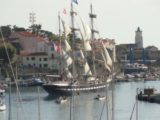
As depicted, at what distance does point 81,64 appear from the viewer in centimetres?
11194

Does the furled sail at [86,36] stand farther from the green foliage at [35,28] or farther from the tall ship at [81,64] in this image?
the green foliage at [35,28]

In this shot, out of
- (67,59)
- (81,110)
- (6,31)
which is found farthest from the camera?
(6,31)

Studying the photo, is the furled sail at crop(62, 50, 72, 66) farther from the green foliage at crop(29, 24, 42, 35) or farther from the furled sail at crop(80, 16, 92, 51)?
the green foliage at crop(29, 24, 42, 35)

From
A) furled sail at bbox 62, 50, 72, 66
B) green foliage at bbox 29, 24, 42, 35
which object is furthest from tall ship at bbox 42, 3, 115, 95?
green foliage at bbox 29, 24, 42, 35

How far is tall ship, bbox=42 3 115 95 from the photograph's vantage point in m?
101

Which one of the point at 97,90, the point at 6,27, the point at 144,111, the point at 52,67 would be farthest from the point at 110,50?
the point at 144,111

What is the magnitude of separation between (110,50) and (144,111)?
76972 mm

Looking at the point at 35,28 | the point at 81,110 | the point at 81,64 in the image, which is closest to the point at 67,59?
the point at 81,64

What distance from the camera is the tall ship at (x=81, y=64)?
101 metres

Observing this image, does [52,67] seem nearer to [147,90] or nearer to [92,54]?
[92,54]

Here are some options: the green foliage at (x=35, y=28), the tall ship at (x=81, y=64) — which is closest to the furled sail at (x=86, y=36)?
the tall ship at (x=81, y=64)

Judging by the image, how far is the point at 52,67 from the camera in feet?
478

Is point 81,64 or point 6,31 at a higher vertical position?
point 6,31

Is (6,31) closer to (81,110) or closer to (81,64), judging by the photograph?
(81,64)
